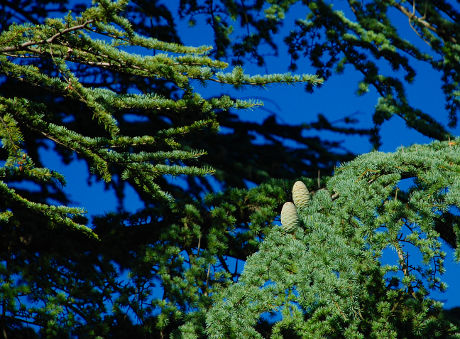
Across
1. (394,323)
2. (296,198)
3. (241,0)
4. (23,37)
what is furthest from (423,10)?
(23,37)

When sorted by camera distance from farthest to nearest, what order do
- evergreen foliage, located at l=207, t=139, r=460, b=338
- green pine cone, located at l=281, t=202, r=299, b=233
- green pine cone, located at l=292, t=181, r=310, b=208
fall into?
green pine cone, located at l=292, t=181, r=310, b=208, green pine cone, located at l=281, t=202, r=299, b=233, evergreen foliage, located at l=207, t=139, r=460, b=338

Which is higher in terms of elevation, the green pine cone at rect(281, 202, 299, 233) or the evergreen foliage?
the green pine cone at rect(281, 202, 299, 233)

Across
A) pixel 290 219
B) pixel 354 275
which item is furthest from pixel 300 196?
pixel 354 275

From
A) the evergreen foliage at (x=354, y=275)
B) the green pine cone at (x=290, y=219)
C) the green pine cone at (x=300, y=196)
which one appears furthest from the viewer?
the green pine cone at (x=300, y=196)

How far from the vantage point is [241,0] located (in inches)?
179

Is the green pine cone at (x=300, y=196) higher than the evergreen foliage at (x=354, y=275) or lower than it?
higher

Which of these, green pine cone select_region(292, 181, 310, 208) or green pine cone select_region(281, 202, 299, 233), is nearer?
green pine cone select_region(281, 202, 299, 233)

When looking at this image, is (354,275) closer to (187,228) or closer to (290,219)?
(290,219)

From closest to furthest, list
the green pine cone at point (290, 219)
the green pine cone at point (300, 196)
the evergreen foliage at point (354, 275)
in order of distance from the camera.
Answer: the evergreen foliage at point (354, 275), the green pine cone at point (290, 219), the green pine cone at point (300, 196)

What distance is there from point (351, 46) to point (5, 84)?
3.09 metres

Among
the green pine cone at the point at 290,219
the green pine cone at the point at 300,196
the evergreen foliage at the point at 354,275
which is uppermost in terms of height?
the green pine cone at the point at 300,196

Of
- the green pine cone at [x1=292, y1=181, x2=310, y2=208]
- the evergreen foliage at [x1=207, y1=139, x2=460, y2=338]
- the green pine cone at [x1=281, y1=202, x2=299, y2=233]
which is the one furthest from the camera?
the green pine cone at [x1=292, y1=181, x2=310, y2=208]

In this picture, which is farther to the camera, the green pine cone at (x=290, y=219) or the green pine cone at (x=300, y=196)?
the green pine cone at (x=300, y=196)

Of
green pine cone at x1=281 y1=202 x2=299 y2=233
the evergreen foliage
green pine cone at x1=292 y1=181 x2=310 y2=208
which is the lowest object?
the evergreen foliage
